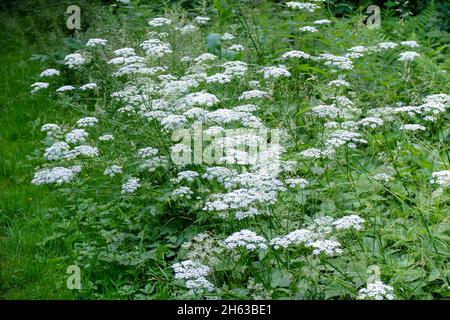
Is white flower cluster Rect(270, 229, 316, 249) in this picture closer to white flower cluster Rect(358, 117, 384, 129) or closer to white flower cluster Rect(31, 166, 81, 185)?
white flower cluster Rect(358, 117, 384, 129)

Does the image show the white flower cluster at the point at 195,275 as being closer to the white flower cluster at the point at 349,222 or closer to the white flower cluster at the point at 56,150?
the white flower cluster at the point at 349,222

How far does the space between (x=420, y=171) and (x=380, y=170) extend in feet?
1.58

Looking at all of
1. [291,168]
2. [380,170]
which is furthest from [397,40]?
[291,168]

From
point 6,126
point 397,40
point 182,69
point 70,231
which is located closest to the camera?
point 70,231

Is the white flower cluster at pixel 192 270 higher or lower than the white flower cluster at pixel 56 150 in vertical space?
lower

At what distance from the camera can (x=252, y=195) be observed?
3.72 metres

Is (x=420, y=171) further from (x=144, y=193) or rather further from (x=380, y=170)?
(x=144, y=193)

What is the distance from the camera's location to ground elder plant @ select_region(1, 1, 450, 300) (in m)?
3.80

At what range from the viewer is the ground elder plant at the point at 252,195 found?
150 inches

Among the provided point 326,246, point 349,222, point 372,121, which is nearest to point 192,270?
point 326,246

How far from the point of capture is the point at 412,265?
155 inches

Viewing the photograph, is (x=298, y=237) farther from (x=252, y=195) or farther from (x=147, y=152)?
(x=147, y=152)

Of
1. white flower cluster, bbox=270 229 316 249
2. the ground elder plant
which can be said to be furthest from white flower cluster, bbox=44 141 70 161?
white flower cluster, bbox=270 229 316 249

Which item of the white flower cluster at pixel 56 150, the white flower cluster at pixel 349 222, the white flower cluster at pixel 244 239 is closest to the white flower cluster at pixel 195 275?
the white flower cluster at pixel 244 239
